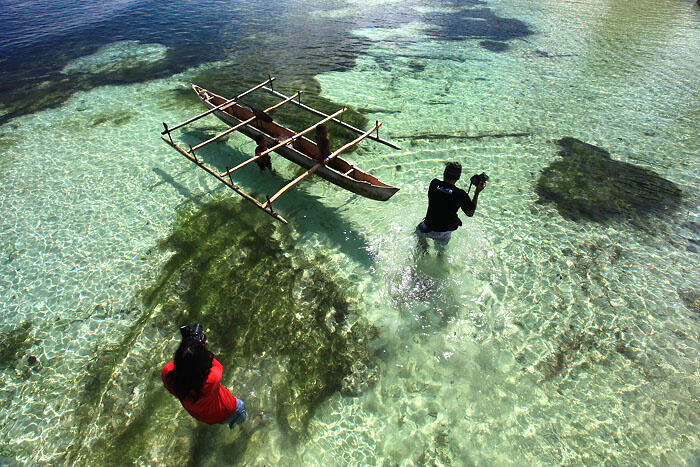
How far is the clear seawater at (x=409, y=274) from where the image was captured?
558cm

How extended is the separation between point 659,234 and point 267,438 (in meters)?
11.4

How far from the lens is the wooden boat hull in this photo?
27.7ft

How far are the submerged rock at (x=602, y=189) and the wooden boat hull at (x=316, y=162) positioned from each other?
18.6 ft

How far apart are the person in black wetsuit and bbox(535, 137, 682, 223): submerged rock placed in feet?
15.5

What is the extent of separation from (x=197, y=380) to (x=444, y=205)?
A: 5624mm

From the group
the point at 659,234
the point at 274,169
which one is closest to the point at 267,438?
the point at 274,169

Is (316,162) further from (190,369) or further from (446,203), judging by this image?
(190,369)

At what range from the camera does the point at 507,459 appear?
5301mm

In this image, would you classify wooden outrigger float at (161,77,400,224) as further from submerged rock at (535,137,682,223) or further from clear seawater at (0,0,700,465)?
submerged rock at (535,137,682,223)

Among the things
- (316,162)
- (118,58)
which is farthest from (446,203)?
(118,58)

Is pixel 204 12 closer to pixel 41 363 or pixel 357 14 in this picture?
pixel 357 14

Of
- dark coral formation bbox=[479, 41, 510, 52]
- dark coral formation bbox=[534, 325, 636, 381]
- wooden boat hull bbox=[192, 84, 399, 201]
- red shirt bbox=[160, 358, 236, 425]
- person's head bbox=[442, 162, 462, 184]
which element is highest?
dark coral formation bbox=[479, 41, 510, 52]

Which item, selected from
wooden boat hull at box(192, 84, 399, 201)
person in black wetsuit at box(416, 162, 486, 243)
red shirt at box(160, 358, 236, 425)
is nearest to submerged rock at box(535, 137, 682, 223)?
person in black wetsuit at box(416, 162, 486, 243)

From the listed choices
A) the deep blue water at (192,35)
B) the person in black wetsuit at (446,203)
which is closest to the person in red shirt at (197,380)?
the person in black wetsuit at (446,203)
